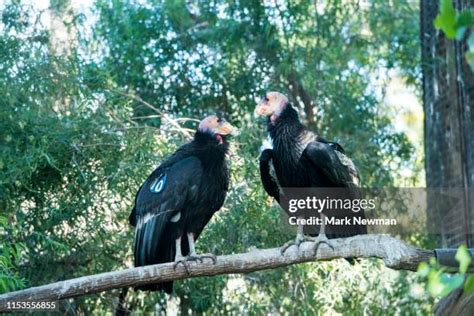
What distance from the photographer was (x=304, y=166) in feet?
15.5

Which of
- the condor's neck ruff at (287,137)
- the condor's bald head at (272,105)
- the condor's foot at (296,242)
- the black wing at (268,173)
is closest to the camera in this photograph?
the condor's foot at (296,242)

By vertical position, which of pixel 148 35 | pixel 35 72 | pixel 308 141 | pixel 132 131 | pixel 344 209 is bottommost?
pixel 344 209

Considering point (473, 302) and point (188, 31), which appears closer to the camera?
point (473, 302)

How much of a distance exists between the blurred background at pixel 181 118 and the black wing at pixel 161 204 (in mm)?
682

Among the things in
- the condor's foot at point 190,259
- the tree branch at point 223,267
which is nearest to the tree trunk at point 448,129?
the tree branch at point 223,267

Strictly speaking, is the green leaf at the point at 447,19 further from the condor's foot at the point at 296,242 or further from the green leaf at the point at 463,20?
the condor's foot at the point at 296,242

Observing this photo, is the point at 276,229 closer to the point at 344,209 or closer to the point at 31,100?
the point at 344,209

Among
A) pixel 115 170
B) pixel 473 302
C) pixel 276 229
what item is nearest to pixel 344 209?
pixel 473 302

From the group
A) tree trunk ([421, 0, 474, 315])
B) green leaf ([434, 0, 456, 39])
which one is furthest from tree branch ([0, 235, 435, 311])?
tree trunk ([421, 0, 474, 315])

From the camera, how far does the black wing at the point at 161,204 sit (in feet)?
14.9

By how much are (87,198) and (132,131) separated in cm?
57

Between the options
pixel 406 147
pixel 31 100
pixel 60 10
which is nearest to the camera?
pixel 31 100

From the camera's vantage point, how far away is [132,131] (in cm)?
591

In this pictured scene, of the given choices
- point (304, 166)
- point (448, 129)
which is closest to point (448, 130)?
point (448, 129)
